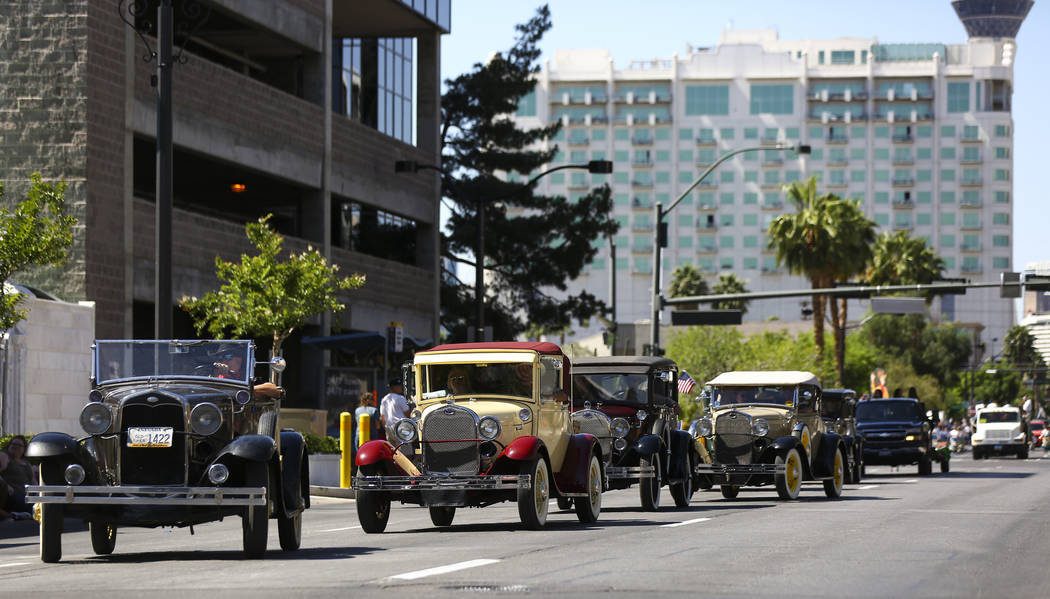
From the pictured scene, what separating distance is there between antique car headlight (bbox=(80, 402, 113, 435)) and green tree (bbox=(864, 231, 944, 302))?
7664 centimetres

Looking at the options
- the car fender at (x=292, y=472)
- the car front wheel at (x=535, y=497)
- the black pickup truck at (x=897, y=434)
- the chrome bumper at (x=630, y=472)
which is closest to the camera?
the car fender at (x=292, y=472)

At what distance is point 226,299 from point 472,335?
260 inches

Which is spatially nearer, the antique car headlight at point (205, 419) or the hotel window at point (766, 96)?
the antique car headlight at point (205, 419)

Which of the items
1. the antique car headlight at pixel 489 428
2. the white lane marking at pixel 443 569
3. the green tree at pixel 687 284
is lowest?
the white lane marking at pixel 443 569

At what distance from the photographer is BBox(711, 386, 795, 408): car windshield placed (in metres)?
27.1

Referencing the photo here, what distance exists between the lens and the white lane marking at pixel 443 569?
11789 mm

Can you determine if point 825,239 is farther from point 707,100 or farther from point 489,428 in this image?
point 707,100

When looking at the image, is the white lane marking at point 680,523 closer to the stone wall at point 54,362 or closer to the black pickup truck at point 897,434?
the stone wall at point 54,362

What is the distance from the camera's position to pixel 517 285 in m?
63.0

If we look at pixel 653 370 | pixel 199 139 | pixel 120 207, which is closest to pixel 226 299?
pixel 120 207

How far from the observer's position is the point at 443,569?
12.4m

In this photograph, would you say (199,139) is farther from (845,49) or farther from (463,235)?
(845,49)

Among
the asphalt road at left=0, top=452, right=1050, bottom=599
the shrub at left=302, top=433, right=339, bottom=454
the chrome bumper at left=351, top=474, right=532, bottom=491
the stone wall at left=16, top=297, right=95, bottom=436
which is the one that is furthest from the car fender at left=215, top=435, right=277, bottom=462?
the stone wall at left=16, top=297, right=95, bottom=436

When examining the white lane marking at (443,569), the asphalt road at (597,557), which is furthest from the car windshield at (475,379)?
the white lane marking at (443,569)
